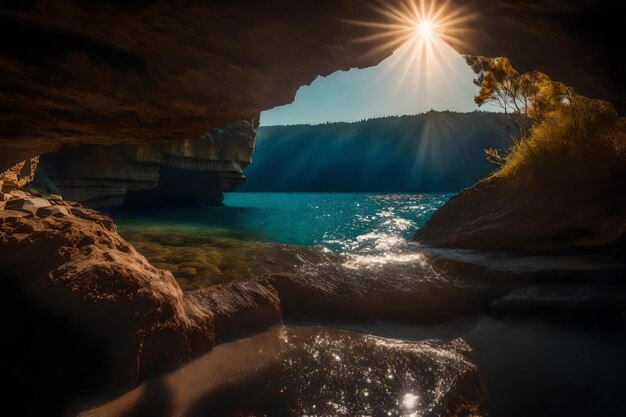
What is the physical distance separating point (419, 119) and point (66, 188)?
9095 centimetres

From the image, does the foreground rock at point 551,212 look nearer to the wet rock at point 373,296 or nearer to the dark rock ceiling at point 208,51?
the wet rock at point 373,296

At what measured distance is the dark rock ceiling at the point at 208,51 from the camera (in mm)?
3402

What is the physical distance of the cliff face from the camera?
2053cm

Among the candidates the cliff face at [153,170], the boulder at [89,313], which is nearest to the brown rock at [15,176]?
the cliff face at [153,170]

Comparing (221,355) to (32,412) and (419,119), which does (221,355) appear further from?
(419,119)

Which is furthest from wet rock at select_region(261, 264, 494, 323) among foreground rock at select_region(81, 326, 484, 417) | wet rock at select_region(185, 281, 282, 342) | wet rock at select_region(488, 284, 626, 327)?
foreground rock at select_region(81, 326, 484, 417)

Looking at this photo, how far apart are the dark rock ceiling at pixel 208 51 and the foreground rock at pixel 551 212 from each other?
9.04 feet

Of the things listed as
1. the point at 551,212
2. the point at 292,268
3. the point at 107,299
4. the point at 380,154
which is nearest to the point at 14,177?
the point at 292,268

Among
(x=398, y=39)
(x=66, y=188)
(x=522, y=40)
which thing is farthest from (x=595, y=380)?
(x=66, y=188)

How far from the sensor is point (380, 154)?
9381 centimetres

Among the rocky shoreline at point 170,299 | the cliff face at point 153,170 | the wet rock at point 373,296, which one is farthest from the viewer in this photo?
the cliff face at point 153,170

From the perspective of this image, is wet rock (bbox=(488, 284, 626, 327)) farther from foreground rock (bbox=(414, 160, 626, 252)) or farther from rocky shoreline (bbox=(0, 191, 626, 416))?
foreground rock (bbox=(414, 160, 626, 252))

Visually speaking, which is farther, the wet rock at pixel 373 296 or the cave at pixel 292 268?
the wet rock at pixel 373 296

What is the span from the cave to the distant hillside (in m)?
76.0
